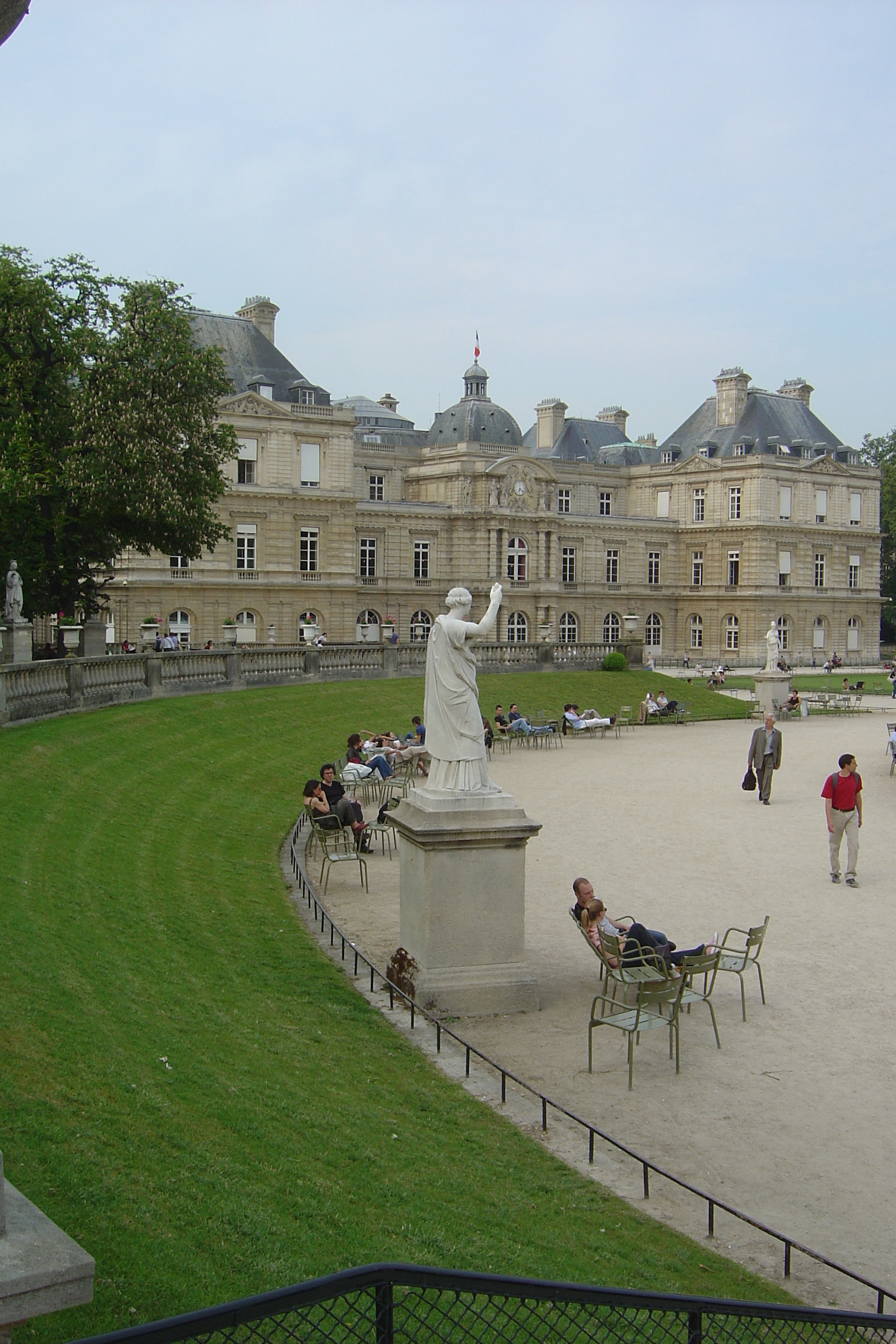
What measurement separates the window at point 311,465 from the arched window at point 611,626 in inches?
858

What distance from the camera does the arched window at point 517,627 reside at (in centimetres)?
6488

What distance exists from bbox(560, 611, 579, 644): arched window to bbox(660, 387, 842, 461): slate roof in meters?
13.2

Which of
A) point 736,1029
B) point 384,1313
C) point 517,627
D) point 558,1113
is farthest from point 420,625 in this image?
point 384,1313

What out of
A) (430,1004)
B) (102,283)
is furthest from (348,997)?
(102,283)

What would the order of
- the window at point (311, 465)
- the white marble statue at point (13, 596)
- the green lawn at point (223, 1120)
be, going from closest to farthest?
the green lawn at point (223, 1120), the white marble statue at point (13, 596), the window at point (311, 465)

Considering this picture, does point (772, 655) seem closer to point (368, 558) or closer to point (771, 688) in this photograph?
point (771, 688)

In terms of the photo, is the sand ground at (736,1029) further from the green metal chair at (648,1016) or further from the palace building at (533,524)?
the palace building at (533,524)

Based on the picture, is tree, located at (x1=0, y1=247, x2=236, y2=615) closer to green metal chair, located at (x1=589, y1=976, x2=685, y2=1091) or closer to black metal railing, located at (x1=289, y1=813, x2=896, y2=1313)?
black metal railing, located at (x1=289, y1=813, x2=896, y2=1313)

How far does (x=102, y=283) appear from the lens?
1150 inches

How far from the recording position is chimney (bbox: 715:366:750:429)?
7081 cm

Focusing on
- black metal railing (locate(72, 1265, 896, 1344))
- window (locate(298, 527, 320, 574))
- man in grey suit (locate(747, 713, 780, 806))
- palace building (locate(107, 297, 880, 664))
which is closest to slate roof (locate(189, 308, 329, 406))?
palace building (locate(107, 297, 880, 664))

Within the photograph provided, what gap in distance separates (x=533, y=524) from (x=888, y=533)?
88.1 feet

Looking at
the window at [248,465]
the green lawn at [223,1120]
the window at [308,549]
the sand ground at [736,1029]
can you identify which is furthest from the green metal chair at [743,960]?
the window at [308,549]

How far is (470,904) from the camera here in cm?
1087
